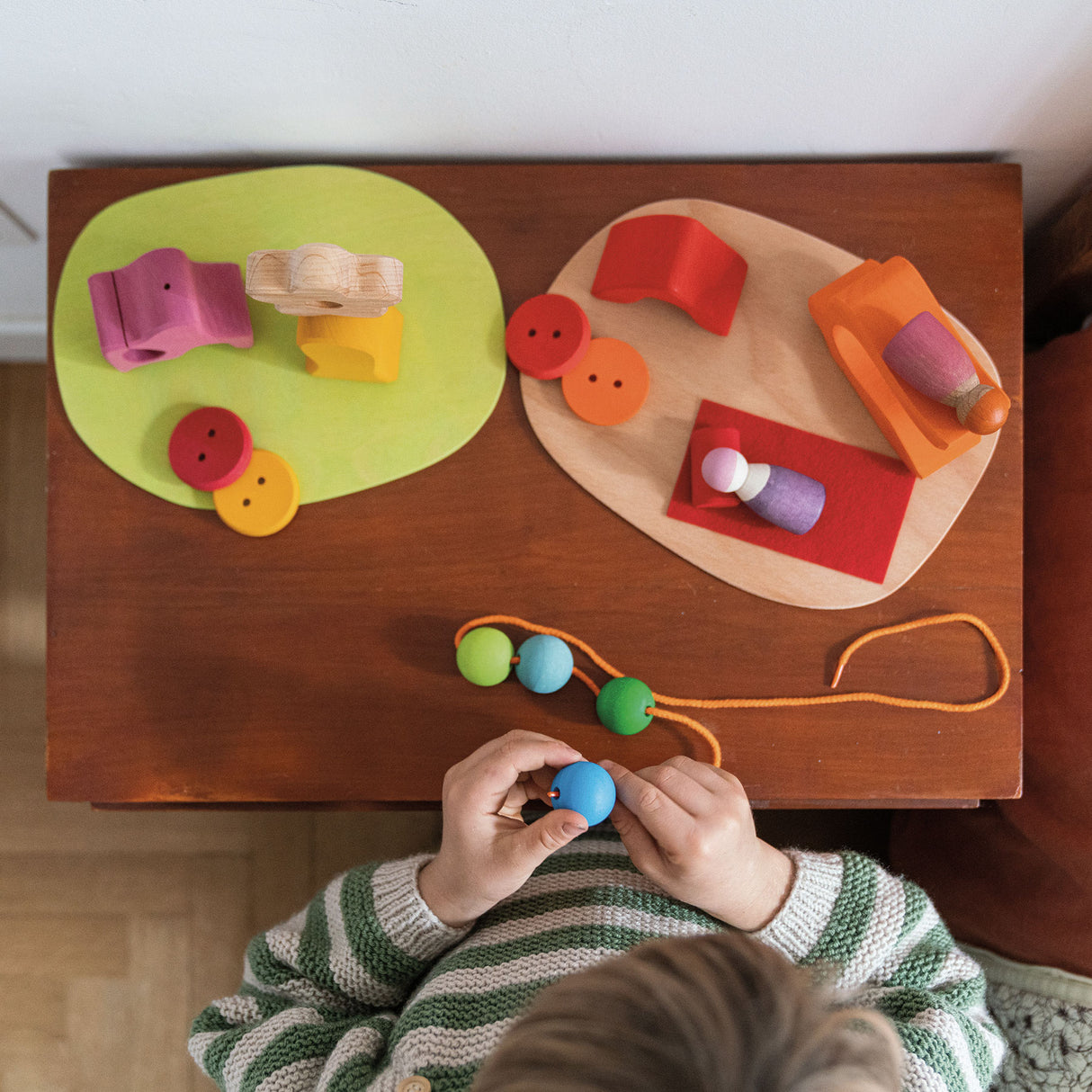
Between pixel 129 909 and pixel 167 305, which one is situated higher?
pixel 167 305

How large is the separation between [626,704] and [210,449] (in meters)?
0.40

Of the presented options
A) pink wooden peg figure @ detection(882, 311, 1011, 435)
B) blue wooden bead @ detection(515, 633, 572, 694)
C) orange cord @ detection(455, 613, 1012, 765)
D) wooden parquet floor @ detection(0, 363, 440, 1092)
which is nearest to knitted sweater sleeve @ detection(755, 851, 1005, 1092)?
orange cord @ detection(455, 613, 1012, 765)

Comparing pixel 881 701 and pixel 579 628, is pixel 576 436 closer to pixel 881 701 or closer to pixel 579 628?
pixel 579 628

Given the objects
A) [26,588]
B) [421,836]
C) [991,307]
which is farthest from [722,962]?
[26,588]

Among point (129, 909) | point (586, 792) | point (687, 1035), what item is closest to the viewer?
point (687, 1035)

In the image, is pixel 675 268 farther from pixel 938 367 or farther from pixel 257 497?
pixel 257 497

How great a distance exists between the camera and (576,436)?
0.72 m

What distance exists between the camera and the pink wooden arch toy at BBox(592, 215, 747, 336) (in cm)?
70

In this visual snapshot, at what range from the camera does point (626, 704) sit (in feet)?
2.20

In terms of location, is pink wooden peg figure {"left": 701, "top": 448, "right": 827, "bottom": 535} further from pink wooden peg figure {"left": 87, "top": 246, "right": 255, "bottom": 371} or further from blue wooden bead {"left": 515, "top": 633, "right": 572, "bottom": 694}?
pink wooden peg figure {"left": 87, "top": 246, "right": 255, "bottom": 371}

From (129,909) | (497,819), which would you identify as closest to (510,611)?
(497,819)

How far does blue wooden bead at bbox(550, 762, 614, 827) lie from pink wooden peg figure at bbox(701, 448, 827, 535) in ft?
0.79

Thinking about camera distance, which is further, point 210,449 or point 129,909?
point 129,909

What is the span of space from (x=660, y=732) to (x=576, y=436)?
0.25m
